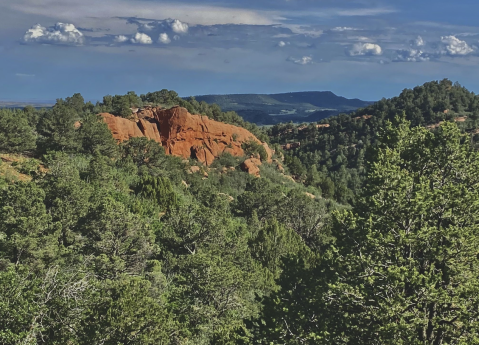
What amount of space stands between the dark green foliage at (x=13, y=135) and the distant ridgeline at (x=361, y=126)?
85.3m

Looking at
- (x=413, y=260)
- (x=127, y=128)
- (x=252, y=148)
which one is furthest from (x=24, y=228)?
(x=252, y=148)

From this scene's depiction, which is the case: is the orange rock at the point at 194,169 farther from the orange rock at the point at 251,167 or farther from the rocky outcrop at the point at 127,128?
the orange rock at the point at 251,167

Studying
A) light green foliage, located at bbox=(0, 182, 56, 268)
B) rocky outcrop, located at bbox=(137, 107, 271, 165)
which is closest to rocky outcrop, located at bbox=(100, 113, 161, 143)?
rocky outcrop, located at bbox=(137, 107, 271, 165)

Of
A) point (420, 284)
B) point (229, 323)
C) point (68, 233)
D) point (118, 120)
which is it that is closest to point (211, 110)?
point (118, 120)

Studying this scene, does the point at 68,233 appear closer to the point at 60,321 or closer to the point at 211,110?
the point at 60,321

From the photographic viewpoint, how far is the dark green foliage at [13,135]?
120ft

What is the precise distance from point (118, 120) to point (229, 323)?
49.1 meters

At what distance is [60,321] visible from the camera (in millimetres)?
12469

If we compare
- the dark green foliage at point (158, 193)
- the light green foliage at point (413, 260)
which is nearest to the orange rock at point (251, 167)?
the dark green foliage at point (158, 193)

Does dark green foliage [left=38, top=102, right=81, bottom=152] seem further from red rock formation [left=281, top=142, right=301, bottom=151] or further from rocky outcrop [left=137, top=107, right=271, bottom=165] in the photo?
red rock formation [left=281, top=142, right=301, bottom=151]

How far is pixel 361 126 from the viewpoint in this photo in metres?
144

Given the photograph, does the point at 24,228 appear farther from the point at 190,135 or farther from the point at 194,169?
the point at 190,135

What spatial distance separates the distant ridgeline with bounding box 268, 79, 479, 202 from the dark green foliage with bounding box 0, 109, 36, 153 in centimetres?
8528

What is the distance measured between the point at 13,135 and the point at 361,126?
12763cm
